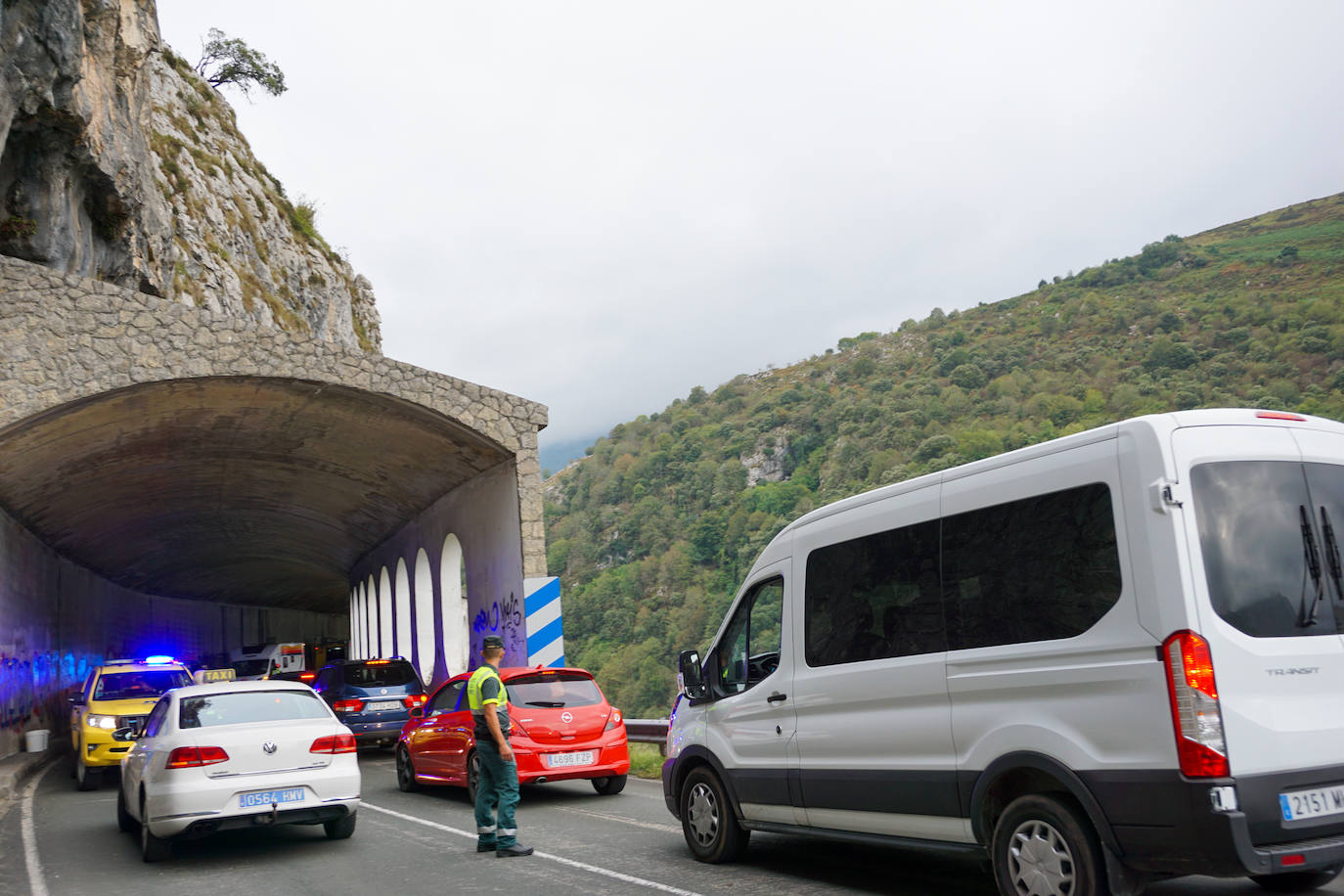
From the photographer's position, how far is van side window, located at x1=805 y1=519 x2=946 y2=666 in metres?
5.87

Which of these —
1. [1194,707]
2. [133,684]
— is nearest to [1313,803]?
[1194,707]

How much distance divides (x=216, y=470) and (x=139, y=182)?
6.70m

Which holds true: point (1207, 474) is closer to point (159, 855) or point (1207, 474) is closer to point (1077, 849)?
point (1077, 849)

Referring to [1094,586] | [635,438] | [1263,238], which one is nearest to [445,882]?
[1094,586]

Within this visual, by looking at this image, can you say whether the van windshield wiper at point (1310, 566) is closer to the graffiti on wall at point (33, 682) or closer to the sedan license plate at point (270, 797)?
the sedan license plate at point (270, 797)

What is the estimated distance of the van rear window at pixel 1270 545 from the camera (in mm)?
4586

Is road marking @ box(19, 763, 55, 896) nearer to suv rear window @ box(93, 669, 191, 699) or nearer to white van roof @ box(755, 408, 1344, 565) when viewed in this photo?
suv rear window @ box(93, 669, 191, 699)

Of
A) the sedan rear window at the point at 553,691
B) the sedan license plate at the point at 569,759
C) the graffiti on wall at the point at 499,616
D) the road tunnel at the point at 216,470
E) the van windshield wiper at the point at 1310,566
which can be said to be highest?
the road tunnel at the point at 216,470

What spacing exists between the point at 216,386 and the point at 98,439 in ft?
10.1

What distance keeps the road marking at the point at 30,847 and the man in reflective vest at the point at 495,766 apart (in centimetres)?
308

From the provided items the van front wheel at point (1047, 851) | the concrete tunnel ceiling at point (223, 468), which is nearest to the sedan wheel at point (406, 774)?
the concrete tunnel ceiling at point (223, 468)

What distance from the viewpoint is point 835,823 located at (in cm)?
643

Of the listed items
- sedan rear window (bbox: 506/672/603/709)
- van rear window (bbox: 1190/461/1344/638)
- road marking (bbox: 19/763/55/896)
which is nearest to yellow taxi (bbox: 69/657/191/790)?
road marking (bbox: 19/763/55/896)

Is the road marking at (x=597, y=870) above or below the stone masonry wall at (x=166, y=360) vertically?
below
